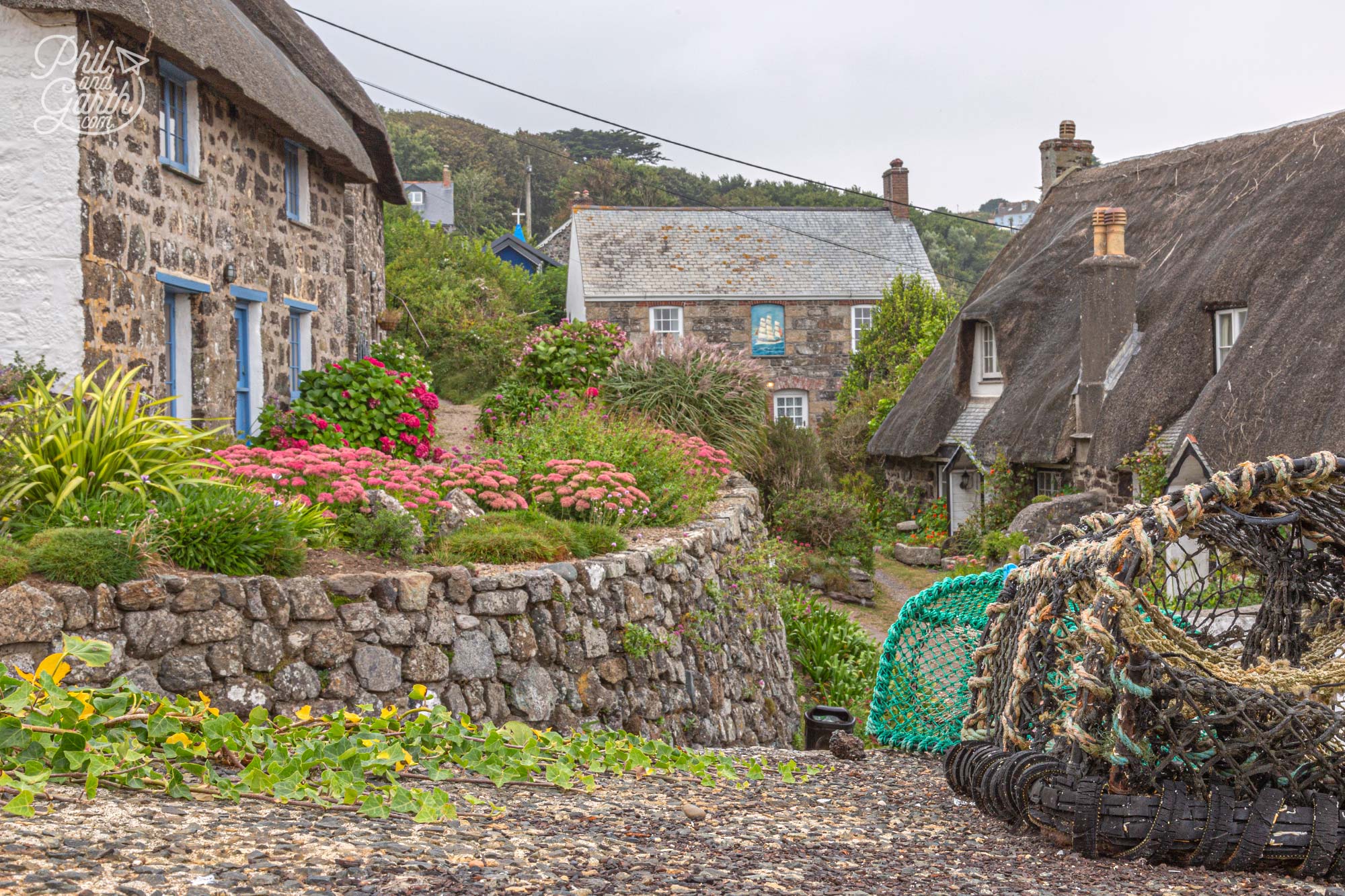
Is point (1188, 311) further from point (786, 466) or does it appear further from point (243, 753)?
point (243, 753)

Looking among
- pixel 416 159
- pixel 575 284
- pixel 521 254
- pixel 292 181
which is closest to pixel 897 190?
pixel 575 284

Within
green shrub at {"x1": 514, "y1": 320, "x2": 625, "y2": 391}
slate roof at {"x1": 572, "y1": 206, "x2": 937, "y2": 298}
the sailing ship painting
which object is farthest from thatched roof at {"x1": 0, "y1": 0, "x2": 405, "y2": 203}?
the sailing ship painting

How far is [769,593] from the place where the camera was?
11023mm

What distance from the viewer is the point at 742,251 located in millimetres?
31812

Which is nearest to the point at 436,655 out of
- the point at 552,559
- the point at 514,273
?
the point at 552,559

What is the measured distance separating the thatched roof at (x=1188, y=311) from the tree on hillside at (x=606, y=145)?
154 feet

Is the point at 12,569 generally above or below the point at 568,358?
below

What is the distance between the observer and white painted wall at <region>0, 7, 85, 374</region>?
874 cm

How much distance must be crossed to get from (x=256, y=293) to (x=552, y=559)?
6.40 meters

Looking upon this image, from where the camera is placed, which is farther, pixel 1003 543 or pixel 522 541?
pixel 1003 543

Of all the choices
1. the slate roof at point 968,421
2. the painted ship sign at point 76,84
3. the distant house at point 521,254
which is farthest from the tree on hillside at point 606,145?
the painted ship sign at point 76,84

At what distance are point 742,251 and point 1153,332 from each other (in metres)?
16.7

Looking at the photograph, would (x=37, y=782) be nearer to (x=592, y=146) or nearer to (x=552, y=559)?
(x=552, y=559)

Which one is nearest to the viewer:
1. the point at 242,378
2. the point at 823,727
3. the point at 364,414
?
the point at 823,727
